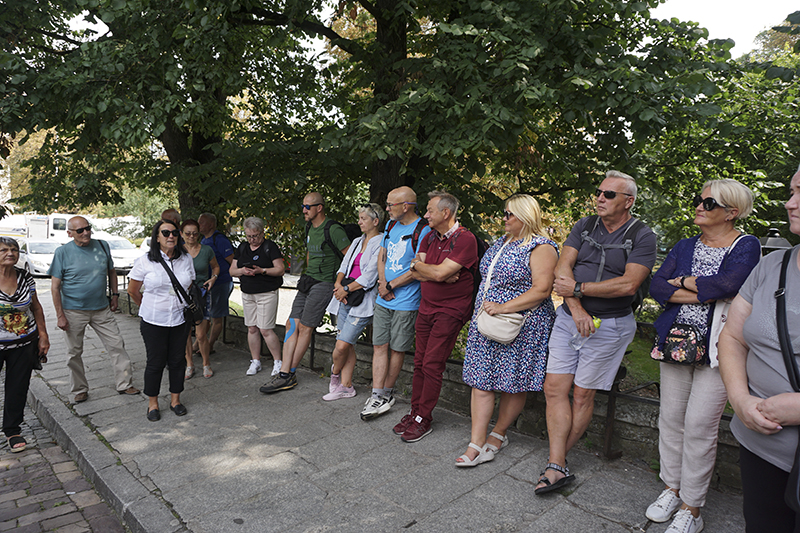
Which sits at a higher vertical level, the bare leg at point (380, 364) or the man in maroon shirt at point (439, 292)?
the man in maroon shirt at point (439, 292)

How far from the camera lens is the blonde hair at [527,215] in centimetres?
376

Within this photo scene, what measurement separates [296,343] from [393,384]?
1.34 m

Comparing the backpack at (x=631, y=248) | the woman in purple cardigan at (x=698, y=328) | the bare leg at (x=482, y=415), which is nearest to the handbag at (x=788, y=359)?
the woman in purple cardigan at (x=698, y=328)

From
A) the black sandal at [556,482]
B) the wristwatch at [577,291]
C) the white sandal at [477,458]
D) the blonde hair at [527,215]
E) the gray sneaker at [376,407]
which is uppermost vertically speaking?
the blonde hair at [527,215]

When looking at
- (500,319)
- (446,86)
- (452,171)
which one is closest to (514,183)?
(452,171)

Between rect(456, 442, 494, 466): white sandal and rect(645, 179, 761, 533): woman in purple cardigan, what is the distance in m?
1.11

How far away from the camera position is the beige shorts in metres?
6.33

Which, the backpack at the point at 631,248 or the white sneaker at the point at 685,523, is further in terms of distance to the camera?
the backpack at the point at 631,248

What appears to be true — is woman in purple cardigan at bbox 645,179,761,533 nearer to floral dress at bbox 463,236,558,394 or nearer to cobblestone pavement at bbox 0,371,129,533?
floral dress at bbox 463,236,558,394

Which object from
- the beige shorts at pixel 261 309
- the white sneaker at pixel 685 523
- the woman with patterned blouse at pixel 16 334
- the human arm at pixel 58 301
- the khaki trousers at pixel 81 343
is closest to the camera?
the white sneaker at pixel 685 523

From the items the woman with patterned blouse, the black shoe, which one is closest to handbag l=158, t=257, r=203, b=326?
the black shoe

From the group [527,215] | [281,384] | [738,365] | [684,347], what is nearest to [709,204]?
[684,347]

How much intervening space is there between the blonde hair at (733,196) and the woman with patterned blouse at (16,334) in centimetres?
546

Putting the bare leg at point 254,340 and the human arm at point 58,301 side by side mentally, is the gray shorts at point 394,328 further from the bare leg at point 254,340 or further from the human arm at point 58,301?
the human arm at point 58,301
